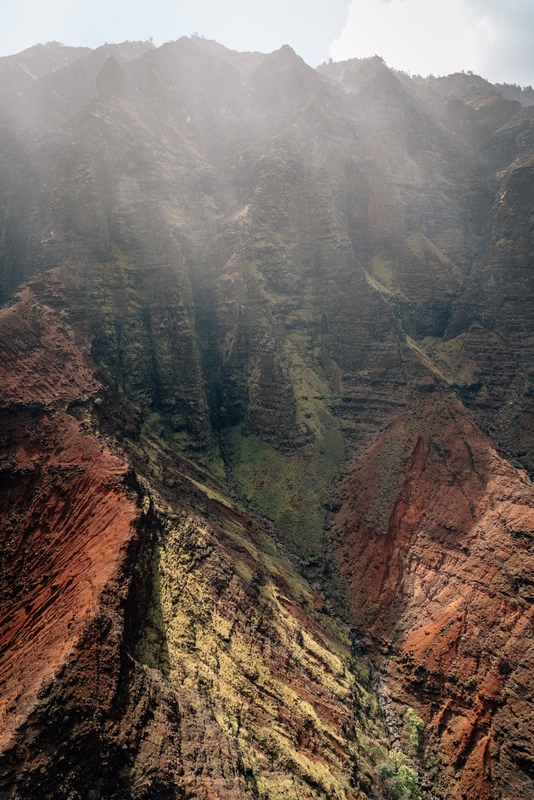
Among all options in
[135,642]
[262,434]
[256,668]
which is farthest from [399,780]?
[262,434]

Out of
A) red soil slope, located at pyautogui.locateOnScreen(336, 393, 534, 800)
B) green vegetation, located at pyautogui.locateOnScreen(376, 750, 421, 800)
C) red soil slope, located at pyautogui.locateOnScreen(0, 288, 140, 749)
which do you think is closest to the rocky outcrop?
red soil slope, located at pyautogui.locateOnScreen(0, 288, 140, 749)

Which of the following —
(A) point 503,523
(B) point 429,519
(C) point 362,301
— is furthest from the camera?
(C) point 362,301

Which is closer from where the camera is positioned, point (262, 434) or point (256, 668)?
point (256, 668)

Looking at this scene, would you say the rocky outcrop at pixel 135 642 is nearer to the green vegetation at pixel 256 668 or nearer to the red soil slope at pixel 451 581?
the green vegetation at pixel 256 668

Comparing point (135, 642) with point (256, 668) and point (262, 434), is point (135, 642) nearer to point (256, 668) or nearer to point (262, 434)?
point (256, 668)

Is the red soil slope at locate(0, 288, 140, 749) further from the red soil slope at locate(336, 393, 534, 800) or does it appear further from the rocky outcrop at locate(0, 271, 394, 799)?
the red soil slope at locate(336, 393, 534, 800)

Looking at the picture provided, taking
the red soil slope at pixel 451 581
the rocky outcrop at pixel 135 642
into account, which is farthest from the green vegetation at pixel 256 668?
the red soil slope at pixel 451 581

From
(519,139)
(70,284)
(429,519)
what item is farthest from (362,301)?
(519,139)

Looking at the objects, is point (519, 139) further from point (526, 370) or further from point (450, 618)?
point (450, 618)

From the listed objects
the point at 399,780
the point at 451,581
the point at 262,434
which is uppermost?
the point at 262,434
